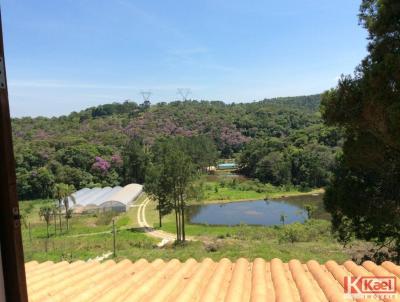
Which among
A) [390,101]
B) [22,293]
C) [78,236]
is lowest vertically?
[78,236]

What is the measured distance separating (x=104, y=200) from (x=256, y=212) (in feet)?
43.7

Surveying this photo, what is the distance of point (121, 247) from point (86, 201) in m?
17.3

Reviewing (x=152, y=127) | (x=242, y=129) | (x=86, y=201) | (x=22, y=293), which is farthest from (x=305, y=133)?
(x=22, y=293)

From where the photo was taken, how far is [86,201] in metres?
35.8

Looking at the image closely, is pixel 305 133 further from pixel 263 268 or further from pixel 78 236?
pixel 263 268

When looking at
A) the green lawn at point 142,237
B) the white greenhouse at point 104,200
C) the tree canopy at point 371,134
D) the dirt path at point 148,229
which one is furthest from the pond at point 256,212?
the tree canopy at point 371,134

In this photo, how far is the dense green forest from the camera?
148 ft

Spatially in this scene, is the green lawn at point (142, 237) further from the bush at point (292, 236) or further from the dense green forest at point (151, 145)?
the dense green forest at point (151, 145)

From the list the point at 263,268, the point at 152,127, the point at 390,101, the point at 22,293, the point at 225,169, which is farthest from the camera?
the point at 152,127

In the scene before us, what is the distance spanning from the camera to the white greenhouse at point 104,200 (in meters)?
33.9

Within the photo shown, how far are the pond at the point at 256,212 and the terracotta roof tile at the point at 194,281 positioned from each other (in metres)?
26.0

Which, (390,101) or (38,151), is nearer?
(390,101)

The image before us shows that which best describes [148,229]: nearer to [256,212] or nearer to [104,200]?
[104,200]

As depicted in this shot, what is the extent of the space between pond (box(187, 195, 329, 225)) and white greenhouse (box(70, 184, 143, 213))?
5.67 meters
